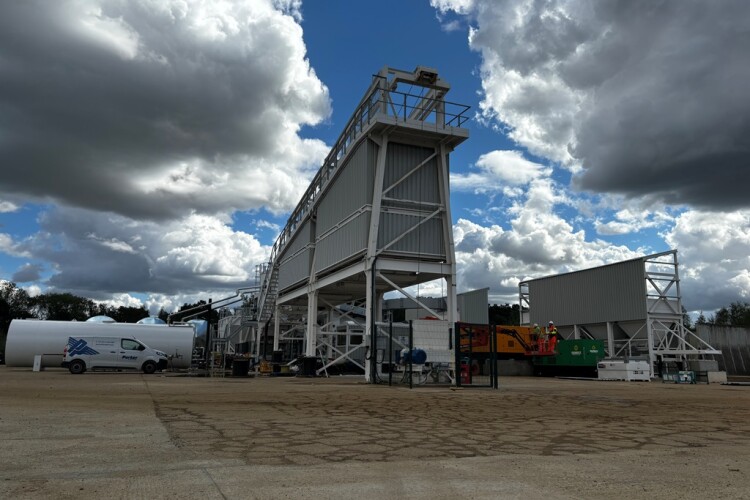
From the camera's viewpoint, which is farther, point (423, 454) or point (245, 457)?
point (423, 454)

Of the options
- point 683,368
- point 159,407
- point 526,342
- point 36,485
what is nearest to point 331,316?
point 526,342

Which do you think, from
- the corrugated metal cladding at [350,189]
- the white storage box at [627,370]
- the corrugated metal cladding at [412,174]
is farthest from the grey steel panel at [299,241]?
the white storage box at [627,370]

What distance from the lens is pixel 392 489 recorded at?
4910 mm

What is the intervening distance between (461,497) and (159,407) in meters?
8.98

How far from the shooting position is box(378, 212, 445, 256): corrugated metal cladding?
23.7m

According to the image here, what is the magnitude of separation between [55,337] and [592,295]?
35.1 meters

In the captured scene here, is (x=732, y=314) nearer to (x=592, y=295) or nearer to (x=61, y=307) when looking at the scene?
(x=592, y=295)

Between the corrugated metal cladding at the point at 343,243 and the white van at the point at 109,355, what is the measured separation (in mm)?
10145

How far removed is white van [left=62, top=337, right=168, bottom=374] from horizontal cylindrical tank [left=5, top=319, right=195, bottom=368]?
403 cm

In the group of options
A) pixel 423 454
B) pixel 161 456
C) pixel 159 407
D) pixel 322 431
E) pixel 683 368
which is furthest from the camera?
pixel 683 368

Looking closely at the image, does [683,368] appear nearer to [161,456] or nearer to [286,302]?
[286,302]

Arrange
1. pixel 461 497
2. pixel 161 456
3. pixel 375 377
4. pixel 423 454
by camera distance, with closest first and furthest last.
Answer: pixel 461 497 < pixel 161 456 < pixel 423 454 < pixel 375 377

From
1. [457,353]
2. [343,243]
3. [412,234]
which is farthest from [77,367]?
[457,353]

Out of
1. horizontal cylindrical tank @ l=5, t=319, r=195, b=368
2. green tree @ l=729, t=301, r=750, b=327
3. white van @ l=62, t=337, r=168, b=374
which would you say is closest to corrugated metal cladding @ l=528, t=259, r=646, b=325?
horizontal cylindrical tank @ l=5, t=319, r=195, b=368
